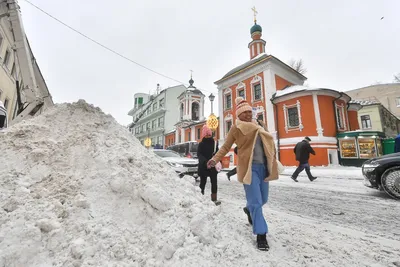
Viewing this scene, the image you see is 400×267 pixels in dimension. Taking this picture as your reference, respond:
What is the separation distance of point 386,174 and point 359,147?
43.6ft

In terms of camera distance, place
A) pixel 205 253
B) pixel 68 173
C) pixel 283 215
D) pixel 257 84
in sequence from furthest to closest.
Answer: pixel 257 84, pixel 283 215, pixel 68 173, pixel 205 253

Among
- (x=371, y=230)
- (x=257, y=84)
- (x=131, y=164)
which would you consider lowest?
(x=371, y=230)

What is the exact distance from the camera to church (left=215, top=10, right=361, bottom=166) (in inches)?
651

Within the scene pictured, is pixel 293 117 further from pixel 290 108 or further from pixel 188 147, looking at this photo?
pixel 188 147

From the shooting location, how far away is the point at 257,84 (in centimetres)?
2123

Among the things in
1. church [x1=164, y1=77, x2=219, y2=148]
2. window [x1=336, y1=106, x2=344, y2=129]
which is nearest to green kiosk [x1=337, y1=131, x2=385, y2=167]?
window [x1=336, y1=106, x2=344, y2=129]

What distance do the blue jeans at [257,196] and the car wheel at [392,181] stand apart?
173 inches

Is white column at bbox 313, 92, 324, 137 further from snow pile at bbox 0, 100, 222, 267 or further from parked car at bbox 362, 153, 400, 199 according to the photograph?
snow pile at bbox 0, 100, 222, 267

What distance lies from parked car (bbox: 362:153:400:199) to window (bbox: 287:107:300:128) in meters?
13.3

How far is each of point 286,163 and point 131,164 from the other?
1684 centimetres

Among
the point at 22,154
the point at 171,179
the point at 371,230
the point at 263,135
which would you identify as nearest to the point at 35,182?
the point at 22,154

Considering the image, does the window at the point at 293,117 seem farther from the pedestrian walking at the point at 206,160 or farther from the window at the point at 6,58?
the window at the point at 6,58

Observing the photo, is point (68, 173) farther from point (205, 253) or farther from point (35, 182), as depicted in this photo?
point (205, 253)

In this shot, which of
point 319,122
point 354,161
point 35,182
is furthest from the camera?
point 319,122
